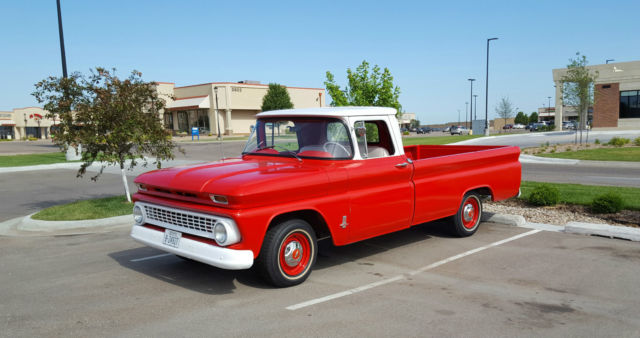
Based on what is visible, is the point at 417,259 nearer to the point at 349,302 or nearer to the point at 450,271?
the point at 450,271

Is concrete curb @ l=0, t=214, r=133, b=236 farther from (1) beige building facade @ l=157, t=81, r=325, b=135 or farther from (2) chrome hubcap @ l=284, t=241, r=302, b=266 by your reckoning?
(1) beige building facade @ l=157, t=81, r=325, b=135

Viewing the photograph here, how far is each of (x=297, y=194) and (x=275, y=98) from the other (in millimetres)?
57671

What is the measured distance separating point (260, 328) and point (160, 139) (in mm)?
6810

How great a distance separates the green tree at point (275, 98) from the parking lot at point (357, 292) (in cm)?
5525

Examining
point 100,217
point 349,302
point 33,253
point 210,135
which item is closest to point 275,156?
point 349,302

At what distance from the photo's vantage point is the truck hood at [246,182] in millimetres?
4465

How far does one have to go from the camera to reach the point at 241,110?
66.8 metres

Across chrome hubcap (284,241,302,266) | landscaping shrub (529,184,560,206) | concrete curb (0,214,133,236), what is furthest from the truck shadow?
landscaping shrub (529,184,560,206)

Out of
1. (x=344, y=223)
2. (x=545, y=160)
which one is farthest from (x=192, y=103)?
(x=344, y=223)

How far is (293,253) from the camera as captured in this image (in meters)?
4.95

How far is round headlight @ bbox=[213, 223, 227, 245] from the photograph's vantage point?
14.6 feet

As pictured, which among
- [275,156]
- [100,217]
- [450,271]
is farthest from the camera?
[100,217]

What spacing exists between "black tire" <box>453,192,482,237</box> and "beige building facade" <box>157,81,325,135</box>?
57.6m

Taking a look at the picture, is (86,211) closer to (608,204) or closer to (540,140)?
(608,204)
